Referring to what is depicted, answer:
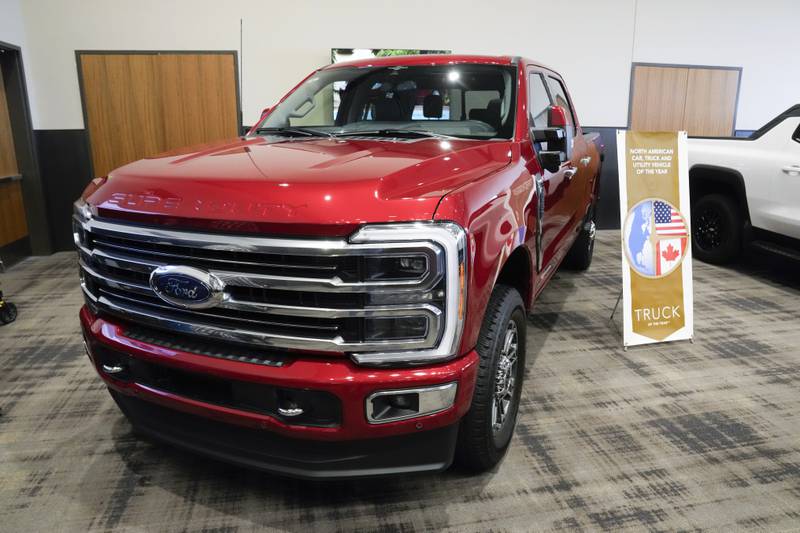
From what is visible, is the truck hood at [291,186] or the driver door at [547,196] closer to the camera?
the truck hood at [291,186]

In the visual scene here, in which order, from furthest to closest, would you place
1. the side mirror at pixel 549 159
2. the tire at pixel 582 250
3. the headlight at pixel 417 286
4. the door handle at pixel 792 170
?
the tire at pixel 582 250 → the door handle at pixel 792 170 → the side mirror at pixel 549 159 → the headlight at pixel 417 286

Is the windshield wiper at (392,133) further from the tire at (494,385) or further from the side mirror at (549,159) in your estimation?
the tire at (494,385)

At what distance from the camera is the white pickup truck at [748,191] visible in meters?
4.60

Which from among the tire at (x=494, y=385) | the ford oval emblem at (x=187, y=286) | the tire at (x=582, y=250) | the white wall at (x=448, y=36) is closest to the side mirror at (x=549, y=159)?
the tire at (x=494, y=385)

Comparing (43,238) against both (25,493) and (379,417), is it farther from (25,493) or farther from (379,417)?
(379,417)


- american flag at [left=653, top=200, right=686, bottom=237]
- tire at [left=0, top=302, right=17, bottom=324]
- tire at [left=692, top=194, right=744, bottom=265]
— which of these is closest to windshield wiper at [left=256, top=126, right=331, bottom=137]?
american flag at [left=653, top=200, right=686, bottom=237]

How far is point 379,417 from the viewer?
1635 mm

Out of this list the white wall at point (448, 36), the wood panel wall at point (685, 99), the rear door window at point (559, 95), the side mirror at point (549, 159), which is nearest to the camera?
the side mirror at point (549, 159)

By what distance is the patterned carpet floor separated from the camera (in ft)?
6.50

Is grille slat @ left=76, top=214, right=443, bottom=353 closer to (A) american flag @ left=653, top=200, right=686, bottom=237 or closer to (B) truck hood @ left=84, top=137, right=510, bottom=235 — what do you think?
(B) truck hood @ left=84, top=137, right=510, bottom=235

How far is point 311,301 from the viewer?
1590 millimetres

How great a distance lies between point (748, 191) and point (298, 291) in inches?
191

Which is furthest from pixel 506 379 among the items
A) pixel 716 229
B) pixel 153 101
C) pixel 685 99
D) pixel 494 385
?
pixel 685 99

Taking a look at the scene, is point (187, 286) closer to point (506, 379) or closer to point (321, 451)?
point (321, 451)
